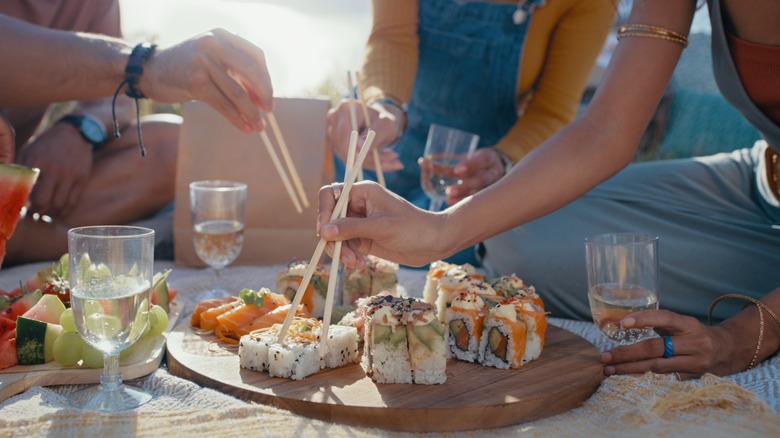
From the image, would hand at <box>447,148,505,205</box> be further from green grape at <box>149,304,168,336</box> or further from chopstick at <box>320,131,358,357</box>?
green grape at <box>149,304,168,336</box>

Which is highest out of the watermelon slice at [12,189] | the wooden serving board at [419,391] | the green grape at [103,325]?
the watermelon slice at [12,189]

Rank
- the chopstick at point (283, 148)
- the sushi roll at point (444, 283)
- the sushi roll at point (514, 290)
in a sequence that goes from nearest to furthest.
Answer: the sushi roll at point (514, 290) → the sushi roll at point (444, 283) → the chopstick at point (283, 148)

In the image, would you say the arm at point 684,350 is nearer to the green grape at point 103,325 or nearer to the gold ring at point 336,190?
the gold ring at point 336,190

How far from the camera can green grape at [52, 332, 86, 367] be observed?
1.92 meters

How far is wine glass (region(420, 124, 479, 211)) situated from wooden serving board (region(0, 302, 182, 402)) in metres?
1.25

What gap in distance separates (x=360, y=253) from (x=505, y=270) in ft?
3.83

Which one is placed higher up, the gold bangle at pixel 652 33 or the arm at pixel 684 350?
the gold bangle at pixel 652 33

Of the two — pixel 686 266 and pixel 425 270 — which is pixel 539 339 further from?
pixel 425 270

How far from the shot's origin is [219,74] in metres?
2.32

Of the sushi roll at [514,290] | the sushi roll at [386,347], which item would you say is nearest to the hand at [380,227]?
the sushi roll at [386,347]

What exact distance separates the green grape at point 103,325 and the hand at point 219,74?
90cm

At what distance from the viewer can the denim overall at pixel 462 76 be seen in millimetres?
3695

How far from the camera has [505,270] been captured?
9.84 ft

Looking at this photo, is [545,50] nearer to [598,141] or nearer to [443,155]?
[443,155]
